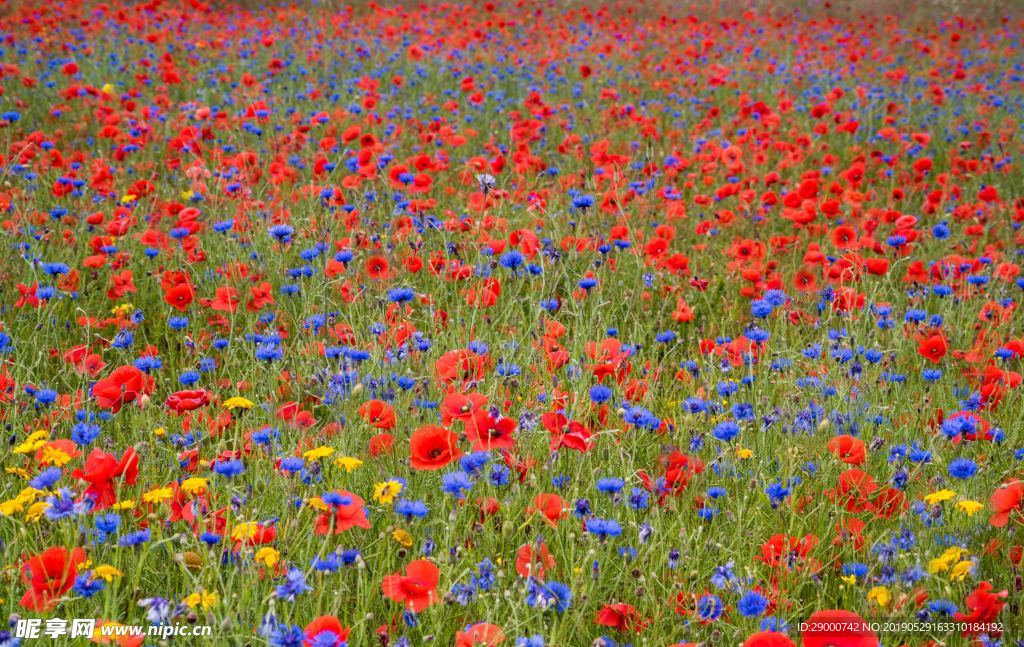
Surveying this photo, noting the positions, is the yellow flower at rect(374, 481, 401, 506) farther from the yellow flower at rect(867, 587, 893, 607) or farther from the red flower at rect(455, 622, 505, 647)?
the yellow flower at rect(867, 587, 893, 607)

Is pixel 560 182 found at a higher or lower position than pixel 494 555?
higher

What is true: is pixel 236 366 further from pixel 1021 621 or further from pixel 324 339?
pixel 1021 621

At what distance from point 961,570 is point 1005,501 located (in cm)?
21

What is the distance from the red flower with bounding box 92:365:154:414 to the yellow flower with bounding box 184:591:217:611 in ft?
2.10

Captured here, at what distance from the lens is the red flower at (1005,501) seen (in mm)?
1718

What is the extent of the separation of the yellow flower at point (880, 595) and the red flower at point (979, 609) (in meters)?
0.11

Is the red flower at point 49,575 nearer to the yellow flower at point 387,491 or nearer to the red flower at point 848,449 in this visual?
the yellow flower at point 387,491

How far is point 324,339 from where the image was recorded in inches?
105

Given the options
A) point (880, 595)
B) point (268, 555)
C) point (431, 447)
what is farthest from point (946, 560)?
point (268, 555)

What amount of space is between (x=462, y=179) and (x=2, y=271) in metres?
2.27

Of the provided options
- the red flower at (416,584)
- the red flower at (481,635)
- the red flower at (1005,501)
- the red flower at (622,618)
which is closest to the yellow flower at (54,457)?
the red flower at (416,584)

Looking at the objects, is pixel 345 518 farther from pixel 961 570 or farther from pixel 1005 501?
pixel 1005 501

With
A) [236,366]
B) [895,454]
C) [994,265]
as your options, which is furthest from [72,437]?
[994,265]

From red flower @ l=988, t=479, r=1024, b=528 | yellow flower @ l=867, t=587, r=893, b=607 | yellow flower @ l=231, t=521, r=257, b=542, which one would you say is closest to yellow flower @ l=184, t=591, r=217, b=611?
yellow flower @ l=231, t=521, r=257, b=542
